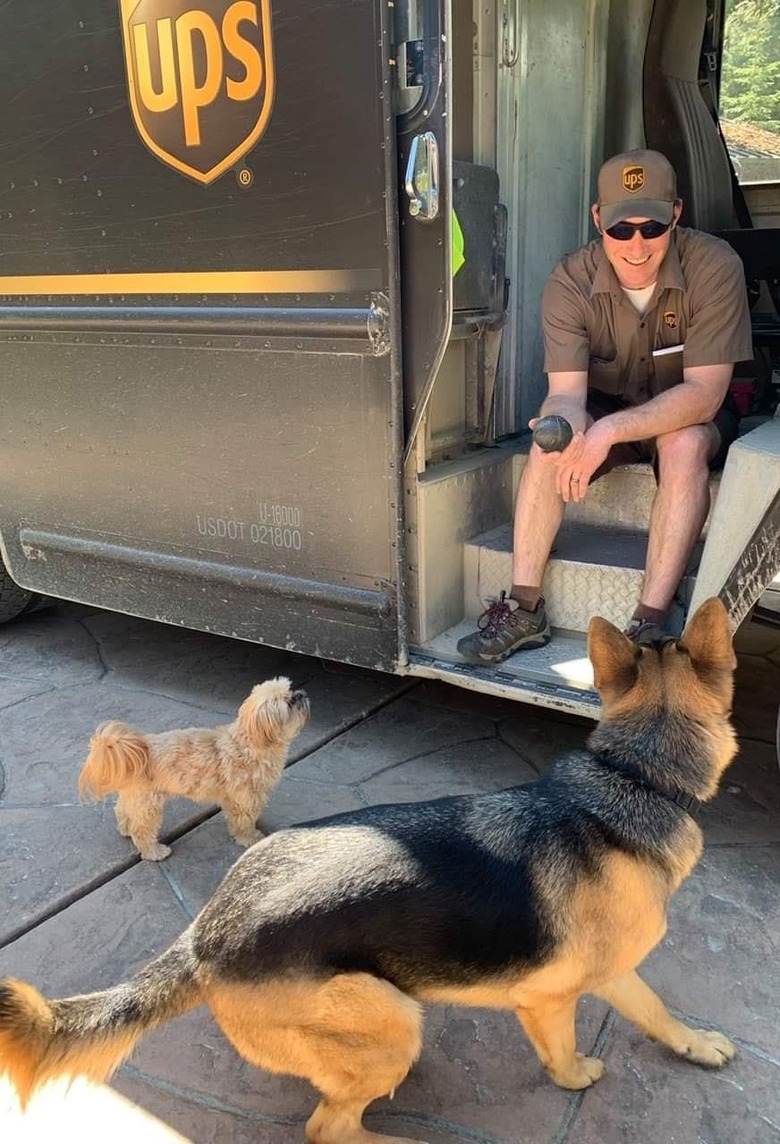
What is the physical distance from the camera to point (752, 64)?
4.38 metres

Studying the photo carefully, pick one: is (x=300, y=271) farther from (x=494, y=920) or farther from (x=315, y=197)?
(x=494, y=920)

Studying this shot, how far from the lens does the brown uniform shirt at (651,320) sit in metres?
3.30

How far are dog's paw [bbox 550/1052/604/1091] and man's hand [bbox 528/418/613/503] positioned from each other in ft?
5.99

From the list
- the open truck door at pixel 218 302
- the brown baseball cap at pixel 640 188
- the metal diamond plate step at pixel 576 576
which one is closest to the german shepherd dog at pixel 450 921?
the metal diamond plate step at pixel 576 576

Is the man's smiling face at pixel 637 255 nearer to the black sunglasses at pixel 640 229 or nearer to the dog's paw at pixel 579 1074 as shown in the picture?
the black sunglasses at pixel 640 229

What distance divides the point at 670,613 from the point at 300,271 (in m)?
1.74

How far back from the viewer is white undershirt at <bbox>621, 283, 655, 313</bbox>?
343 cm

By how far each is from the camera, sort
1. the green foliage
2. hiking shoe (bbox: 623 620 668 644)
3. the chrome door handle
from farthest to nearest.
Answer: the green foliage → hiking shoe (bbox: 623 620 668 644) → the chrome door handle

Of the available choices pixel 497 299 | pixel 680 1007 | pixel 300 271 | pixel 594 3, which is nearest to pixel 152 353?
pixel 300 271

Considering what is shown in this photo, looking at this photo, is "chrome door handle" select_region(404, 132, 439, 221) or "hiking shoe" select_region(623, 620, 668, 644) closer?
"chrome door handle" select_region(404, 132, 439, 221)

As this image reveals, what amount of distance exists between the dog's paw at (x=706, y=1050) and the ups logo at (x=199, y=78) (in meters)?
2.99

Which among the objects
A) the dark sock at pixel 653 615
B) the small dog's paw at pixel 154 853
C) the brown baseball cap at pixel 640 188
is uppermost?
the brown baseball cap at pixel 640 188

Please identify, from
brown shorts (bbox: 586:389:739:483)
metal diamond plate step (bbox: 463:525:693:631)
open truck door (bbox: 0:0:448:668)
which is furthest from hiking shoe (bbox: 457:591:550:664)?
brown shorts (bbox: 586:389:739:483)

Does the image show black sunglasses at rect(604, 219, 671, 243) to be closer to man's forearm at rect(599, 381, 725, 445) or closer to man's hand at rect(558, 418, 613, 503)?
man's forearm at rect(599, 381, 725, 445)
